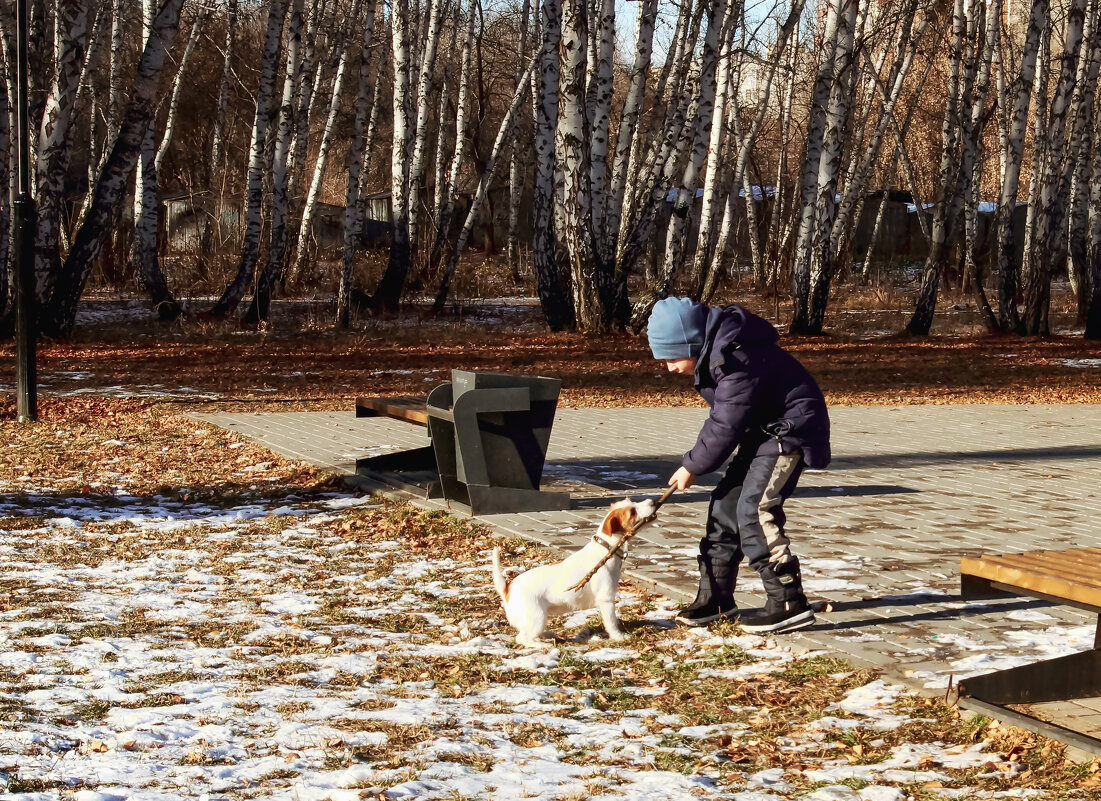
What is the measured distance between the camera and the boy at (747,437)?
541 centimetres

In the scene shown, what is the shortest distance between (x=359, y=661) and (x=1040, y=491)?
19.3ft

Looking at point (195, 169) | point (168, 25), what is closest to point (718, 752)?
point (168, 25)

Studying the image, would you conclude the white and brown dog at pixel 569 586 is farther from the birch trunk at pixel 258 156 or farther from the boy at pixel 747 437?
the birch trunk at pixel 258 156

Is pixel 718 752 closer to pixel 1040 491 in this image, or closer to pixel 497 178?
pixel 1040 491

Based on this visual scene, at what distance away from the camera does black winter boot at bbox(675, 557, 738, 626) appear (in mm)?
5844

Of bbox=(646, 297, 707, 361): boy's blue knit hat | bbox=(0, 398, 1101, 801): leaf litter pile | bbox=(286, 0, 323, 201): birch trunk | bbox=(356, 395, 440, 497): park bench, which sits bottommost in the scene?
bbox=(0, 398, 1101, 801): leaf litter pile

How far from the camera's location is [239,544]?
759 centimetres

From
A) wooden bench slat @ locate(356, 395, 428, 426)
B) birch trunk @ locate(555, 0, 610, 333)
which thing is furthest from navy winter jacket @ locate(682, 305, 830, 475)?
birch trunk @ locate(555, 0, 610, 333)

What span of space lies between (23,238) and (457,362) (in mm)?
7775

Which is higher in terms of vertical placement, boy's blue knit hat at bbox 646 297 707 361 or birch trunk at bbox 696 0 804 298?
birch trunk at bbox 696 0 804 298

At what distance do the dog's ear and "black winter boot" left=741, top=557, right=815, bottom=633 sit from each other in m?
0.63

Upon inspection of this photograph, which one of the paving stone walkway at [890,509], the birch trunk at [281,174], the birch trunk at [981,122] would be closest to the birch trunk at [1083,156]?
the birch trunk at [981,122]

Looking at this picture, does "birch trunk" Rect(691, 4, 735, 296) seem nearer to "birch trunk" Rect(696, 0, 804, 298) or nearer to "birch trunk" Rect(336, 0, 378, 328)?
"birch trunk" Rect(696, 0, 804, 298)

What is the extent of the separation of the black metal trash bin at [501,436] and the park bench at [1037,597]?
399 centimetres
